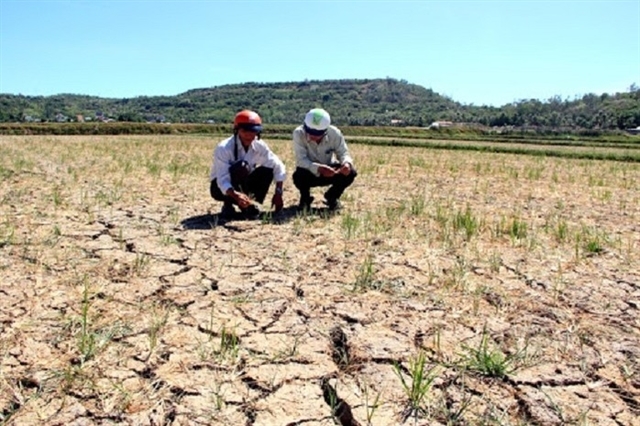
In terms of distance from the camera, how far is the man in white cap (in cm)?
492

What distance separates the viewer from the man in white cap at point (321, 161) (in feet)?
16.1

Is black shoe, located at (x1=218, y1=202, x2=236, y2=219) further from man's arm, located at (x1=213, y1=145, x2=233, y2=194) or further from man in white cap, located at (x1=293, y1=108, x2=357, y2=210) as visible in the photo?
man in white cap, located at (x1=293, y1=108, x2=357, y2=210)

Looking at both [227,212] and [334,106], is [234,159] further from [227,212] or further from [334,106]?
[334,106]

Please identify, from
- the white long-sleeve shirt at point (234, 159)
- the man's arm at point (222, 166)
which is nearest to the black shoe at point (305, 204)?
the white long-sleeve shirt at point (234, 159)

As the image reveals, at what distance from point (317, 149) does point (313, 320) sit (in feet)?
9.54

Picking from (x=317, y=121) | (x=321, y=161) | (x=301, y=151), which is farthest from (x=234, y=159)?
(x=321, y=161)

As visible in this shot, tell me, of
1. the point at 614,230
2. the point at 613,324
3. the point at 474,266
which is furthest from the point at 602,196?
the point at 613,324

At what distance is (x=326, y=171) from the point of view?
4902mm

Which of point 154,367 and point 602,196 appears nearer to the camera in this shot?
point 154,367

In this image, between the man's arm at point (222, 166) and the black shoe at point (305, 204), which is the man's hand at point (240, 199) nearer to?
the man's arm at point (222, 166)

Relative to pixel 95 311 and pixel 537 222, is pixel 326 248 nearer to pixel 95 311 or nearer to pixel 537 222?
pixel 95 311

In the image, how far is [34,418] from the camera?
64.5 inches

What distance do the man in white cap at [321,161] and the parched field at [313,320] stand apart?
48cm

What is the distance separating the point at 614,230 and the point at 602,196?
261 cm
